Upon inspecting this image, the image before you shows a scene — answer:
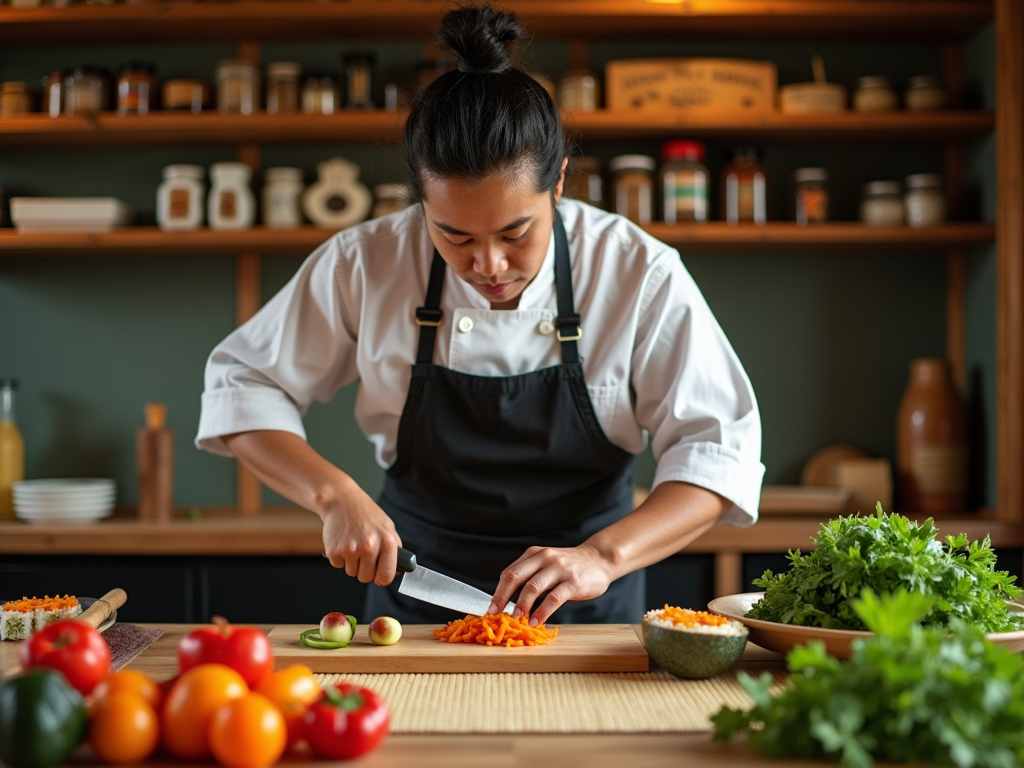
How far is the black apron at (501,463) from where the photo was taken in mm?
1753

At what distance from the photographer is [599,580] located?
1418 mm

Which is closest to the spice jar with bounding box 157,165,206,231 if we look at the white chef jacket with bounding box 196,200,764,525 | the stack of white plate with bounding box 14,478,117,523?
the stack of white plate with bounding box 14,478,117,523


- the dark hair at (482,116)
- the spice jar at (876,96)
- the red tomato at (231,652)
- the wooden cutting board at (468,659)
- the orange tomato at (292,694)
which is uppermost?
the spice jar at (876,96)

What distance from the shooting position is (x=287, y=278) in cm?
313

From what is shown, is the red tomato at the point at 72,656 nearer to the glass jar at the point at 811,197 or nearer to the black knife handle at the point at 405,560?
the black knife handle at the point at 405,560

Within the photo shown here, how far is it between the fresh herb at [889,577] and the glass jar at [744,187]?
70.0 inches

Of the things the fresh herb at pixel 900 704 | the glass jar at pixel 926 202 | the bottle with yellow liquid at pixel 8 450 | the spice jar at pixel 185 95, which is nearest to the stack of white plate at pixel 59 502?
the bottle with yellow liquid at pixel 8 450

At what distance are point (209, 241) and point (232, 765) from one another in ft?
7.35

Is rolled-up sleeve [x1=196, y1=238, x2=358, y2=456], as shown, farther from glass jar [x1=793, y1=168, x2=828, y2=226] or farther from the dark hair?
glass jar [x1=793, y1=168, x2=828, y2=226]

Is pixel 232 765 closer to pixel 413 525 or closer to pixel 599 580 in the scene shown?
pixel 599 580

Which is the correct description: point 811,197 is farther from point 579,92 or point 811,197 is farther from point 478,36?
point 478,36

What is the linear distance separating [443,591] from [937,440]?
6.31ft

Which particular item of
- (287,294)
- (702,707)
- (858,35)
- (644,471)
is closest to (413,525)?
(287,294)

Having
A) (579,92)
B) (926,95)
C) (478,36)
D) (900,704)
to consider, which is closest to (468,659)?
(900,704)
